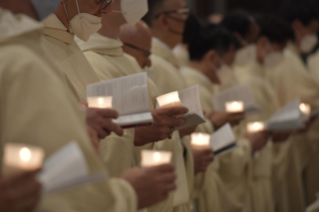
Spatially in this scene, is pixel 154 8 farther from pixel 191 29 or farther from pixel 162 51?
pixel 191 29

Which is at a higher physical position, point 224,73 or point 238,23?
point 238,23

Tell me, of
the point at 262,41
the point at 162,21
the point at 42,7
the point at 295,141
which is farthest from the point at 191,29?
the point at 42,7

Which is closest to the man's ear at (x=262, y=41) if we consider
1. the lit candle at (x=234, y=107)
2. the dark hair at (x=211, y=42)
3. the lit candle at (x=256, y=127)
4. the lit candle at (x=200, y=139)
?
the dark hair at (x=211, y=42)

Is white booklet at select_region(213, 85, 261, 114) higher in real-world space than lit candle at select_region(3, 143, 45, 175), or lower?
lower

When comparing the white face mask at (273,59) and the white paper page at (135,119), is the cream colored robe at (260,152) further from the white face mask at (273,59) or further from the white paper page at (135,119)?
the white paper page at (135,119)

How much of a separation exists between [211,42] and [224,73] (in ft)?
1.63

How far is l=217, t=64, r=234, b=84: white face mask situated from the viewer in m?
5.75

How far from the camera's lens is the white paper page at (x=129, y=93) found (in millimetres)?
2123

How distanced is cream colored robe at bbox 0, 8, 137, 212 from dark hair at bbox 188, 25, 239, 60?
12.7 feet

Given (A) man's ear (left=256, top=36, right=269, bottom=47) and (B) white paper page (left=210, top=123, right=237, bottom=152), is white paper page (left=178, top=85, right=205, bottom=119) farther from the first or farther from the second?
(A) man's ear (left=256, top=36, right=269, bottom=47)

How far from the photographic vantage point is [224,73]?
582 centimetres

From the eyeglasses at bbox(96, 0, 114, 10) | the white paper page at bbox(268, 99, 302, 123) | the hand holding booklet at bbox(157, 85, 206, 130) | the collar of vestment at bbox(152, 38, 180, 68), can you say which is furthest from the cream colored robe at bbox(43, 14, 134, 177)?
the white paper page at bbox(268, 99, 302, 123)

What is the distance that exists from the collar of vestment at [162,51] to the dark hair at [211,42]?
104cm

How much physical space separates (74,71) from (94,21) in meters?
0.30
